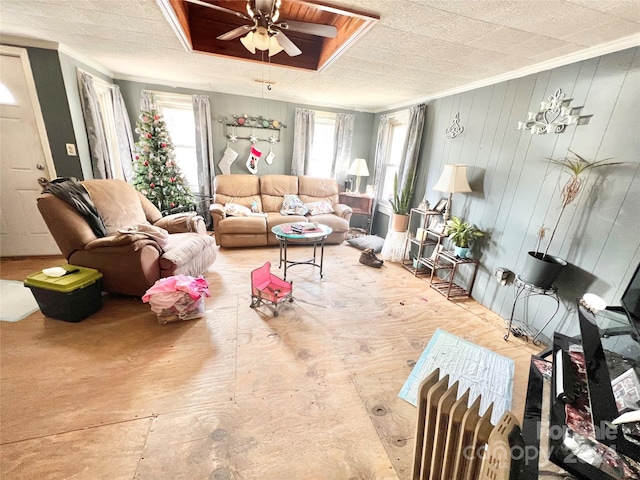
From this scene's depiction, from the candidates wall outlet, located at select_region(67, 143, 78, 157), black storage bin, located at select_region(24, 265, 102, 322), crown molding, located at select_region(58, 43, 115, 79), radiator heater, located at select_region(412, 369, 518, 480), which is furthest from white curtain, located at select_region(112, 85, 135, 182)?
radiator heater, located at select_region(412, 369, 518, 480)

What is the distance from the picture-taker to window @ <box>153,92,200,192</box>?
163 inches

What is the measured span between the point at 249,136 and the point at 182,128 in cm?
109

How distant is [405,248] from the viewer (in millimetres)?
3650

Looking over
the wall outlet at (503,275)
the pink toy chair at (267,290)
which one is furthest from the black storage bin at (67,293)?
the wall outlet at (503,275)

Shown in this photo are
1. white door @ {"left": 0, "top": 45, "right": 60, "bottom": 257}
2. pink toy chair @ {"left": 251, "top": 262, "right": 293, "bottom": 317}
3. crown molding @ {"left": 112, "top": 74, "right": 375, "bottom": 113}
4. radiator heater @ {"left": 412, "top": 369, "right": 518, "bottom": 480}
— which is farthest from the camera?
crown molding @ {"left": 112, "top": 74, "right": 375, "bottom": 113}

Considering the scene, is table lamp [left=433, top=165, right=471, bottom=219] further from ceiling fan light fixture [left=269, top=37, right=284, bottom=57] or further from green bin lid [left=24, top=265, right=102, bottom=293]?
green bin lid [left=24, top=265, right=102, bottom=293]

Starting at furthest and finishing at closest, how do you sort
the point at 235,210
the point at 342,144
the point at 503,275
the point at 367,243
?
the point at 342,144 → the point at 367,243 → the point at 235,210 → the point at 503,275

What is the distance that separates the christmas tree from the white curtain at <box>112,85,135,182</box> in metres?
0.32

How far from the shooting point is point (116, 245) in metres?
2.16

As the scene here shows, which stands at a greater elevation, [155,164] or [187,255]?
[155,164]

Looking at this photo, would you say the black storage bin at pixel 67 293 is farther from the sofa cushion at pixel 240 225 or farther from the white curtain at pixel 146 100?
the white curtain at pixel 146 100

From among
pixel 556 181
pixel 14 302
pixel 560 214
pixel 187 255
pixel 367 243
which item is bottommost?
pixel 14 302

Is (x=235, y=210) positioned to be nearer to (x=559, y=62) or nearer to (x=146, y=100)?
(x=146, y=100)

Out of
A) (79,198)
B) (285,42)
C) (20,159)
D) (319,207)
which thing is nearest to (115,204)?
(79,198)
